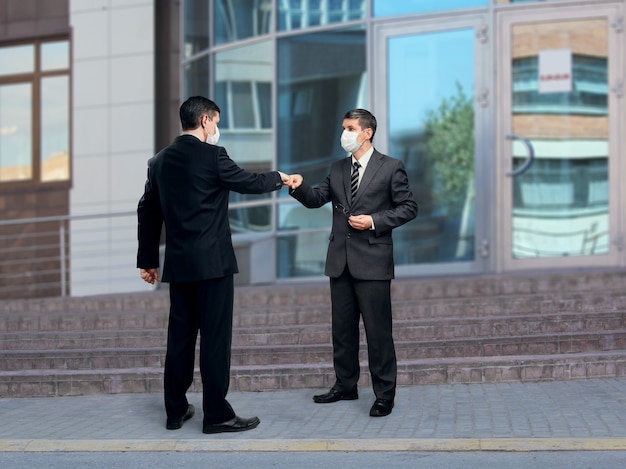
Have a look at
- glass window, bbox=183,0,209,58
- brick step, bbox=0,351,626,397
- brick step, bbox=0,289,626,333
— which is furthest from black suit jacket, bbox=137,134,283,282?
glass window, bbox=183,0,209,58

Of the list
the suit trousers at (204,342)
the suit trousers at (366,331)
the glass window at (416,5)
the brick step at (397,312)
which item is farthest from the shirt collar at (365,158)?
the glass window at (416,5)

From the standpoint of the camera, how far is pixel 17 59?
1636 centimetres

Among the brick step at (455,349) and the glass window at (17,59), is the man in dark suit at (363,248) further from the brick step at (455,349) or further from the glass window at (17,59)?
the glass window at (17,59)

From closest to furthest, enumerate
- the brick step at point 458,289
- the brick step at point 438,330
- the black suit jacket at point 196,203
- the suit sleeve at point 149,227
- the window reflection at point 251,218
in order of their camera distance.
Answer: the black suit jacket at point 196,203 < the suit sleeve at point 149,227 < the brick step at point 438,330 < the brick step at point 458,289 < the window reflection at point 251,218

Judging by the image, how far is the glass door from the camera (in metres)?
12.2

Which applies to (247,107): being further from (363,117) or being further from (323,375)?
(363,117)

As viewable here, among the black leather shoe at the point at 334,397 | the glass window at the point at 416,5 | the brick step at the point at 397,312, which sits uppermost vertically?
the glass window at the point at 416,5

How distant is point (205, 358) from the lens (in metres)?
6.25

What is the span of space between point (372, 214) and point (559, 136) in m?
5.69

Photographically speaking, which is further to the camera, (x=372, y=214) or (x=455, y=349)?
(x=455, y=349)

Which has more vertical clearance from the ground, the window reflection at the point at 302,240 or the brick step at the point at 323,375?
the window reflection at the point at 302,240

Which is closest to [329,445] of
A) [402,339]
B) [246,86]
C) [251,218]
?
[402,339]

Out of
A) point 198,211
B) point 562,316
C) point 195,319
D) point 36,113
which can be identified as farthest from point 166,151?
point 36,113

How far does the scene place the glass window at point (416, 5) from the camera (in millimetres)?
12289
